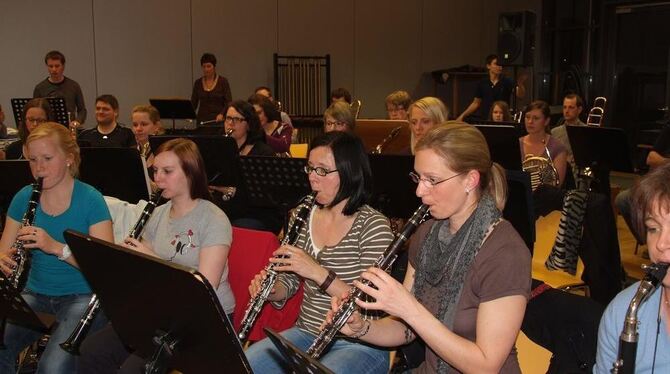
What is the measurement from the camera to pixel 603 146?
16.7 feet

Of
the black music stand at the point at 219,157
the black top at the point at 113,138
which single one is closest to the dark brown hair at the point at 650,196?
the black music stand at the point at 219,157

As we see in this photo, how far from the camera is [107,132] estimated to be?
5.90 m

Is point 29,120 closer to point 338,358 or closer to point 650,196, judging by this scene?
point 338,358

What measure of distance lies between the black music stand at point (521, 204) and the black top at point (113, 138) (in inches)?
147

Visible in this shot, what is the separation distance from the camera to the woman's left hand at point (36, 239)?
9.06 ft

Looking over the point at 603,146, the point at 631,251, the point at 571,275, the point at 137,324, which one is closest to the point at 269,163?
the point at 571,275

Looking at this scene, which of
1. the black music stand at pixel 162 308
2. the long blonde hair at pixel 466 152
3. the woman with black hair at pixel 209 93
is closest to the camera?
the black music stand at pixel 162 308

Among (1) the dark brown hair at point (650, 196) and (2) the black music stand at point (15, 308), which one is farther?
(2) the black music stand at point (15, 308)

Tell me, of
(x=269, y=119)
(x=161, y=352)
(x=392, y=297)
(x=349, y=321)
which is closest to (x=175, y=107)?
(x=269, y=119)

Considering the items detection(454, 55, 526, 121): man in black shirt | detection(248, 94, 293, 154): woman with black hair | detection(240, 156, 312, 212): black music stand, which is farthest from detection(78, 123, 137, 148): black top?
detection(454, 55, 526, 121): man in black shirt

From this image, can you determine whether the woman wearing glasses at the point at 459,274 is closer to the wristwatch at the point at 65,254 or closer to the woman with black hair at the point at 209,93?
the wristwatch at the point at 65,254

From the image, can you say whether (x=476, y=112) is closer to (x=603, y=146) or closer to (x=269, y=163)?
(x=603, y=146)

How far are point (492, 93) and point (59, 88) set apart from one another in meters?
5.57

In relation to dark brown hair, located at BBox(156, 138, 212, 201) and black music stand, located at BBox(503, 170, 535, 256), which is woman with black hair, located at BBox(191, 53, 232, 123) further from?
A: black music stand, located at BBox(503, 170, 535, 256)
